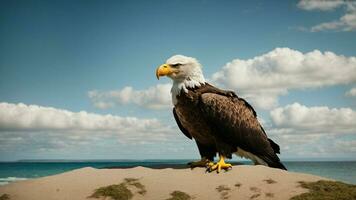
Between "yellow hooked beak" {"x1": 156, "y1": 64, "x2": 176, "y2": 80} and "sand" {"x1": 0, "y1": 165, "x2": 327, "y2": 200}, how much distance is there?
10.1 ft

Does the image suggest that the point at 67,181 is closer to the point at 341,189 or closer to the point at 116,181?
the point at 116,181

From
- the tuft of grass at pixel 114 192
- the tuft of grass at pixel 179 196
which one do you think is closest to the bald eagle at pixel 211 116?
the tuft of grass at pixel 179 196

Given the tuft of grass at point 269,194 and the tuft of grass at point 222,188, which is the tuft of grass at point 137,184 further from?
the tuft of grass at point 269,194

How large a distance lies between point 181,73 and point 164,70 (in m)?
0.55

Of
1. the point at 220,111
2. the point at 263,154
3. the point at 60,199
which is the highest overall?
the point at 220,111

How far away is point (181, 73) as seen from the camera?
40.7 ft

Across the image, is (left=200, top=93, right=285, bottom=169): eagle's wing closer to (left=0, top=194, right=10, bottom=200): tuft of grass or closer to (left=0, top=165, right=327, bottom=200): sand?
(left=0, top=165, right=327, bottom=200): sand

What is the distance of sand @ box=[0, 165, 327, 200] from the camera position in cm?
1157

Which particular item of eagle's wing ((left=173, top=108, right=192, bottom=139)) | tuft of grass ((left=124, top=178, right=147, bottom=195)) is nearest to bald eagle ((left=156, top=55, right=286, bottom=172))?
eagle's wing ((left=173, top=108, right=192, bottom=139))

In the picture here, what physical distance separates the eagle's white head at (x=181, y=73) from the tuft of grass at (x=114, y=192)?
2.90 m

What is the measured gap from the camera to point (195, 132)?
1238 centimetres

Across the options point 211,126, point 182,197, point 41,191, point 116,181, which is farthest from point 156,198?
point 41,191

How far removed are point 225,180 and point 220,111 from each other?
6.53 ft

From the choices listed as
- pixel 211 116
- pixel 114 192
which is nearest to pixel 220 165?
pixel 211 116
